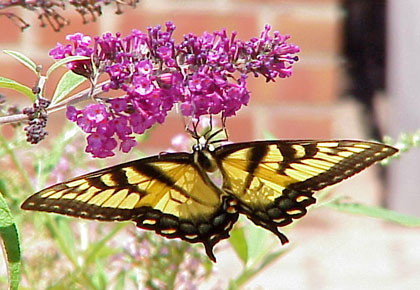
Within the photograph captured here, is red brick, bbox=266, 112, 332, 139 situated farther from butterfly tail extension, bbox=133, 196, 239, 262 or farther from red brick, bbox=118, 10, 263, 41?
butterfly tail extension, bbox=133, 196, 239, 262

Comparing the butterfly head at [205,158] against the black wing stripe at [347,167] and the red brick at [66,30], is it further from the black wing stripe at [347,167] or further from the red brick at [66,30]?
the red brick at [66,30]

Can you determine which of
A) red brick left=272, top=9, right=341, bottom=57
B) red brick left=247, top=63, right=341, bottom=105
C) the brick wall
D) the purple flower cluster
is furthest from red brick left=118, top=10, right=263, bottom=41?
the purple flower cluster

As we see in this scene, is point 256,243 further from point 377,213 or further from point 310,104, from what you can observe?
point 310,104

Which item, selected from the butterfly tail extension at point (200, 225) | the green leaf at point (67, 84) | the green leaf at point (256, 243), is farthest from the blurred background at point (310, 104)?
the green leaf at point (67, 84)

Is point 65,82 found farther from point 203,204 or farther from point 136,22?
point 136,22

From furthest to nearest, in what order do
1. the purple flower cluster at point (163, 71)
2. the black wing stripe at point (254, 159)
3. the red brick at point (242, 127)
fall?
the red brick at point (242, 127)
the black wing stripe at point (254, 159)
the purple flower cluster at point (163, 71)
